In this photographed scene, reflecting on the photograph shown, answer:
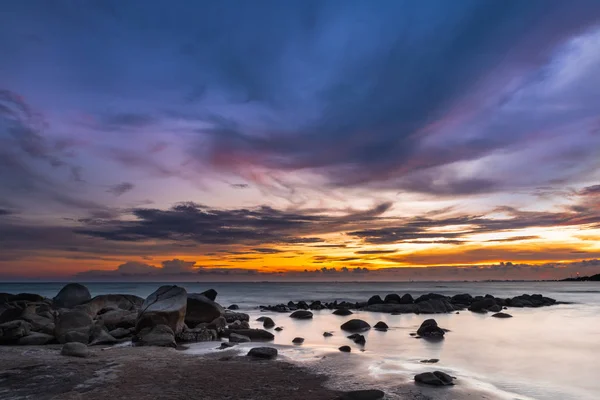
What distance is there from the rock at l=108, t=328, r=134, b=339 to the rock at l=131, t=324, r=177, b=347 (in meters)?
0.86

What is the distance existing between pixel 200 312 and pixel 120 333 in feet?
17.3

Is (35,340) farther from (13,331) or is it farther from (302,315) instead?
(302,315)

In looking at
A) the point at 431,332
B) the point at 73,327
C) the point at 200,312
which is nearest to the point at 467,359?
the point at 431,332

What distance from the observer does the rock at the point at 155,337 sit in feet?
59.3

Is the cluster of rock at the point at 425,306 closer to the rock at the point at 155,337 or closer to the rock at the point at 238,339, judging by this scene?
the rock at the point at 238,339

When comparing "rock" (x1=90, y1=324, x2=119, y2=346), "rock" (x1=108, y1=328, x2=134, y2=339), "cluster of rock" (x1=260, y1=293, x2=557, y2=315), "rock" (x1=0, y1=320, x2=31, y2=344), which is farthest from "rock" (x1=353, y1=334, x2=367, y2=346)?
"cluster of rock" (x1=260, y1=293, x2=557, y2=315)

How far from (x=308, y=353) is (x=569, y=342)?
52.5 feet

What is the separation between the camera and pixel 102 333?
1850 cm

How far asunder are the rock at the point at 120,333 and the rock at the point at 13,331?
350 centimetres

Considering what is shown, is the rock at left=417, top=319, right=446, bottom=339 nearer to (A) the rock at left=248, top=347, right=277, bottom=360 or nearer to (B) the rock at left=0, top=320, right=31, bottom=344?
(A) the rock at left=248, top=347, right=277, bottom=360

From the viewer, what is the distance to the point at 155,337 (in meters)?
18.5

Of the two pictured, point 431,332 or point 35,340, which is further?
point 431,332

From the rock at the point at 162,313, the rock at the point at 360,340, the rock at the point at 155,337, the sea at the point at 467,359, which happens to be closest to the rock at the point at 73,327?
the rock at the point at 155,337

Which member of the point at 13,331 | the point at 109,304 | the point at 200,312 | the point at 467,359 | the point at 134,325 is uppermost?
the point at 109,304
